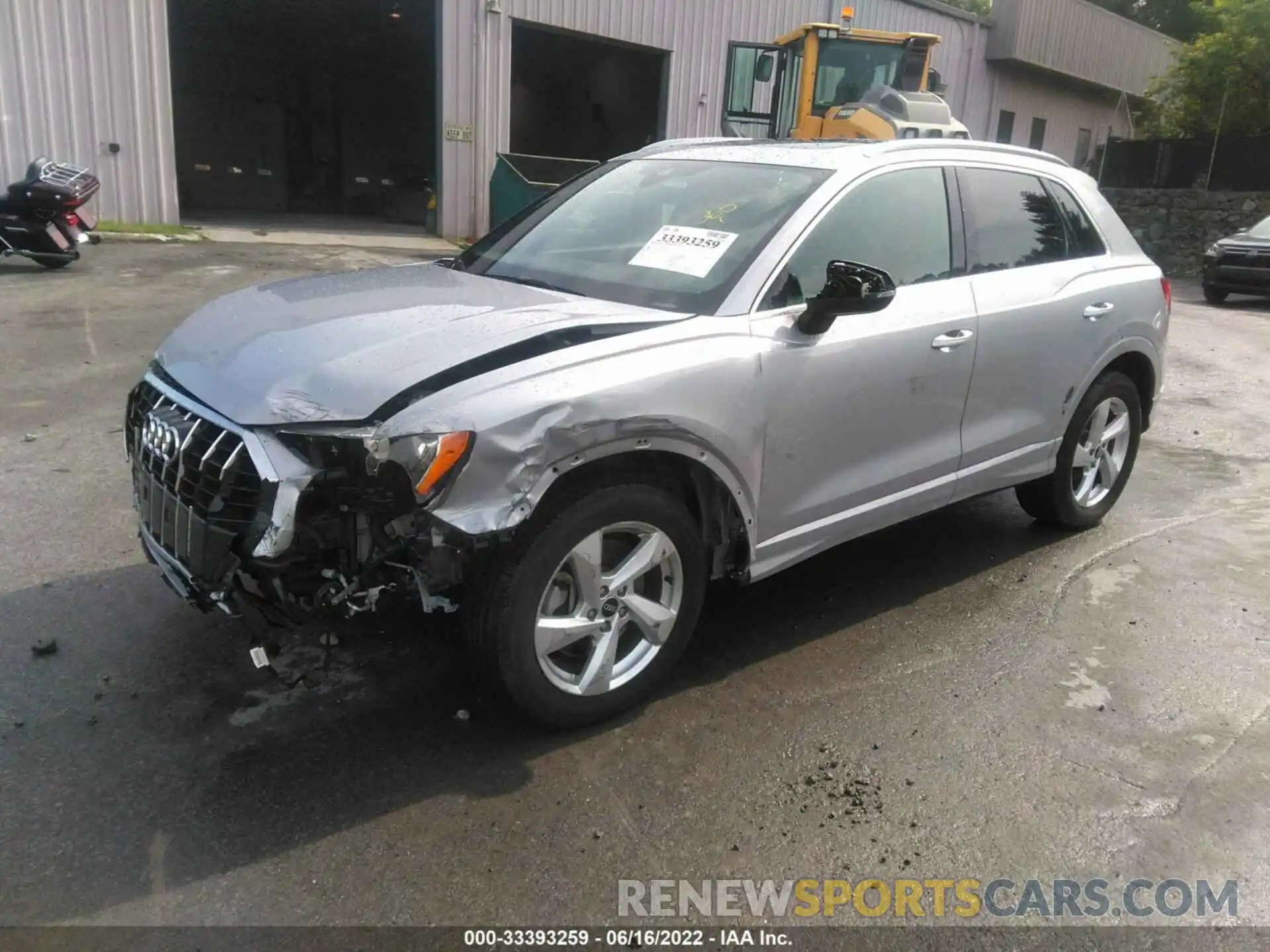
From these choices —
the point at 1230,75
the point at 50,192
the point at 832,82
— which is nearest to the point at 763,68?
the point at 832,82

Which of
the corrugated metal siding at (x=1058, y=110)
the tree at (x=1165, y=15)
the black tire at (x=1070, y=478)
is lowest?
the black tire at (x=1070, y=478)

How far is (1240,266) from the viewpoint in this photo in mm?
15922

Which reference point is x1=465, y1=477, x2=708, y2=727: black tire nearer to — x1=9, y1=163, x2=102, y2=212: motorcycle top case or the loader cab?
x1=9, y1=163, x2=102, y2=212: motorcycle top case

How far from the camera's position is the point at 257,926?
2.34 meters

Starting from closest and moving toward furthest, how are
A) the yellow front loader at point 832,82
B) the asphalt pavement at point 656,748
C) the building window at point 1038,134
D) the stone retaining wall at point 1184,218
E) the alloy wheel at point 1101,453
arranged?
the asphalt pavement at point 656,748 < the alloy wheel at point 1101,453 < the yellow front loader at point 832,82 < the stone retaining wall at point 1184,218 < the building window at point 1038,134

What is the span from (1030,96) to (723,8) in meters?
12.0

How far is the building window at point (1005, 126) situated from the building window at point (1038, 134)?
3.59 feet

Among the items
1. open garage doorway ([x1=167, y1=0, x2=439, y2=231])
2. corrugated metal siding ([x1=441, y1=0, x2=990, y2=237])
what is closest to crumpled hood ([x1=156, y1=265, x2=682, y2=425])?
corrugated metal siding ([x1=441, y1=0, x2=990, y2=237])

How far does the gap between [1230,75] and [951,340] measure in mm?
26646

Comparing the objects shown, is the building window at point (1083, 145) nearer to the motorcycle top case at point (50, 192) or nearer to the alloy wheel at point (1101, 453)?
Answer: the motorcycle top case at point (50, 192)

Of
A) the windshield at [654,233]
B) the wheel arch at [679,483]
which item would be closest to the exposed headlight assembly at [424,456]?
the wheel arch at [679,483]

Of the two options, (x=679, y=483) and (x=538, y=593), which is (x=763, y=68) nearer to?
(x=679, y=483)

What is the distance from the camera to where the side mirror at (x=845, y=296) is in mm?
3246

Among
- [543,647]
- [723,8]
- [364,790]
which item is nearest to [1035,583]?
[543,647]
